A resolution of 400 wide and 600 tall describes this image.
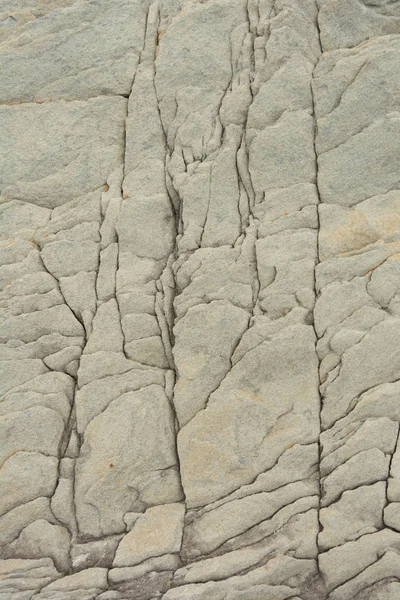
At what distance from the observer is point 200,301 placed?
903cm

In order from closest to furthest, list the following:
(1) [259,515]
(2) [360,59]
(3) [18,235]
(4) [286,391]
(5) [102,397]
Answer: (1) [259,515], (4) [286,391], (5) [102,397], (2) [360,59], (3) [18,235]

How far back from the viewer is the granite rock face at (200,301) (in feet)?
25.1

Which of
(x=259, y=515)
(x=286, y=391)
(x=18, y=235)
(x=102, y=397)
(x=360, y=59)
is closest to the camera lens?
(x=259, y=515)

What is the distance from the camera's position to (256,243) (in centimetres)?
909

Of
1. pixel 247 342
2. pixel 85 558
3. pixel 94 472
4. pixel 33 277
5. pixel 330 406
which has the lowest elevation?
pixel 85 558

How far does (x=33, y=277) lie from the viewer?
973cm

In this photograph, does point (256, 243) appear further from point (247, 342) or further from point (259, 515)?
point (259, 515)

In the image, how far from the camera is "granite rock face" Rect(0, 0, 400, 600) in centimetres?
765

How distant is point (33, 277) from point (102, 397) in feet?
8.21

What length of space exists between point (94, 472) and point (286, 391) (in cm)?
315

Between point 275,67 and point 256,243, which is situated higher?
point 275,67

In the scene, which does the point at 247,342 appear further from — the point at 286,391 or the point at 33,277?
the point at 33,277

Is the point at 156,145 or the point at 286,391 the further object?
the point at 156,145

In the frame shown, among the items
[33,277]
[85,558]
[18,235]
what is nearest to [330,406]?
[85,558]
